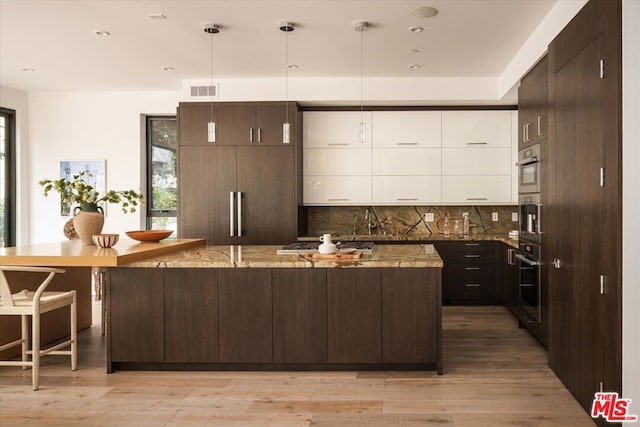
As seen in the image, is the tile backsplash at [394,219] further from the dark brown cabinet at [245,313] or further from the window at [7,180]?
the window at [7,180]

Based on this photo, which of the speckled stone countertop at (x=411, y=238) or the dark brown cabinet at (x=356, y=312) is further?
the speckled stone countertop at (x=411, y=238)

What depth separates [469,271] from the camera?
20.6ft

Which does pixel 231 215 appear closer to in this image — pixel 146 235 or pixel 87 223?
pixel 146 235

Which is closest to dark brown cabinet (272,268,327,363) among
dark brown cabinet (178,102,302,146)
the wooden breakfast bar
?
the wooden breakfast bar

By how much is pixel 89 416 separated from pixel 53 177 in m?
4.82

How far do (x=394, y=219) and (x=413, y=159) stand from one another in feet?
2.83

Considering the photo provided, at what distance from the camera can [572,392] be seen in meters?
3.24

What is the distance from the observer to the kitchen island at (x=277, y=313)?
3646mm

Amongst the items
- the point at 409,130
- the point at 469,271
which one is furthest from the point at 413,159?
the point at 469,271

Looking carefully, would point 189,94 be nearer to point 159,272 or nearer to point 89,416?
point 159,272

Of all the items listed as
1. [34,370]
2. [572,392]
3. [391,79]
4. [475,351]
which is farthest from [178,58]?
[572,392]

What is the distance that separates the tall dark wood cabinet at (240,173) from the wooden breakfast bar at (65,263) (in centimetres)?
135

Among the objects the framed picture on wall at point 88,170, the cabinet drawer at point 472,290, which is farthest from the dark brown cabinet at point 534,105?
the framed picture on wall at point 88,170

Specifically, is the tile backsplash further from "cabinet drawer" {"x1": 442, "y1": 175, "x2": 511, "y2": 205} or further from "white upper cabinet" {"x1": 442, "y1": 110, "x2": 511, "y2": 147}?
"white upper cabinet" {"x1": 442, "y1": 110, "x2": 511, "y2": 147}
